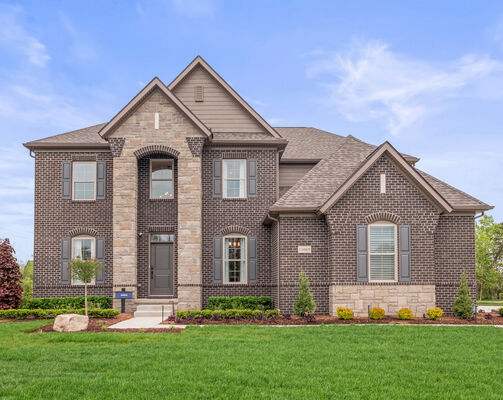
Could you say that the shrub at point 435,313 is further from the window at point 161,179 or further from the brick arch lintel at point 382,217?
the window at point 161,179

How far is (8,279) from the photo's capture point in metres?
20.5

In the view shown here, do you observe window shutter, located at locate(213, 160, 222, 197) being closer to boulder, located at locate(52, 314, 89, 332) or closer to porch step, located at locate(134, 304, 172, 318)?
porch step, located at locate(134, 304, 172, 318)

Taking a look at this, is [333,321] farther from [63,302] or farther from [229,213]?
[63,302]

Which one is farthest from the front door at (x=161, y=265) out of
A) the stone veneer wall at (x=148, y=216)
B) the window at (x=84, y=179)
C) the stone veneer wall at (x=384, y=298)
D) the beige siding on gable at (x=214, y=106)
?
the stone veneer wall at (x=384, y=298)

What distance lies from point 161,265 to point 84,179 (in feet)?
15.1

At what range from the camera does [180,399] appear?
730cm

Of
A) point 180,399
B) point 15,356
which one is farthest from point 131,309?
point 180,399

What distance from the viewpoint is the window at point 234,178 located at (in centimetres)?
2128

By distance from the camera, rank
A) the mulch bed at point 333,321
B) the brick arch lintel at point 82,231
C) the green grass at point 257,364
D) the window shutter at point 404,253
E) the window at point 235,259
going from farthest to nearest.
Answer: the brick arch lintel at point 82,231
the window at point 235,259
the window shutter at point 404,253
the mulch bed at point 333,321
the green grass at point 257,364

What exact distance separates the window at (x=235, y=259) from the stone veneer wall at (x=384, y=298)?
15.3 ft

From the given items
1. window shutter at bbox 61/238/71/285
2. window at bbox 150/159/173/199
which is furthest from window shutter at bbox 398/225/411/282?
window shutter at bbox 61/238/71/285

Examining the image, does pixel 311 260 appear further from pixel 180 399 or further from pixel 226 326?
pixel 180 399

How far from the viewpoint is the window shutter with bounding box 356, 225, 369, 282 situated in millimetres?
17359

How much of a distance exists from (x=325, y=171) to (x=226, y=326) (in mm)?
A: 7447
